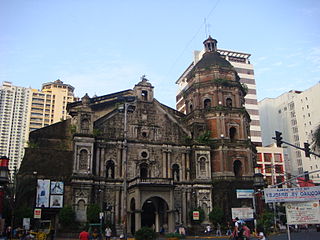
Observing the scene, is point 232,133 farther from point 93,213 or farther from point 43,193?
point 43,193

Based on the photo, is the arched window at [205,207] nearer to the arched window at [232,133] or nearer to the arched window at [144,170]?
the arched window at [144,170]

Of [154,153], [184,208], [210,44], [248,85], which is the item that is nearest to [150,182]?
[154,153]

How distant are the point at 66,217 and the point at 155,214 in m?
9.45

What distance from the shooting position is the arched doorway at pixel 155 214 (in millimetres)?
38000

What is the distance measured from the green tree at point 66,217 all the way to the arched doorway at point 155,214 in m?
7.25

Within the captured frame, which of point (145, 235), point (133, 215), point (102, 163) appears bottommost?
point (145, 235)

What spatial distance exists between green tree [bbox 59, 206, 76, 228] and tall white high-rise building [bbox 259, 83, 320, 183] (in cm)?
5633

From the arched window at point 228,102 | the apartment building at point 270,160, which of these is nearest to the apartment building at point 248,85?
the apartment building at point 270,160

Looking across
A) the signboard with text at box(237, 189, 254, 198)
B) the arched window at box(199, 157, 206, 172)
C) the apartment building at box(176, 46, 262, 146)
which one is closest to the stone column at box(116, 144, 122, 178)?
the arched window at box(199, 157, 206, 172)

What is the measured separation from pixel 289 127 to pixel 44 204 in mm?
67912

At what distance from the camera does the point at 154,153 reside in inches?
1622

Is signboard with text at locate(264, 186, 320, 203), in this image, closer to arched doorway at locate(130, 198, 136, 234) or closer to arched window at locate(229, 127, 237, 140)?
arched doorway at locate(130, 198, 136, 234)

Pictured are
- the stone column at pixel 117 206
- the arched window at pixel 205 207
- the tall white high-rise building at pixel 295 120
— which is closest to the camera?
the stone column at pixel 117 206

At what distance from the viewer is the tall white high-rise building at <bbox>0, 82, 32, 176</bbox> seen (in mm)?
110750
